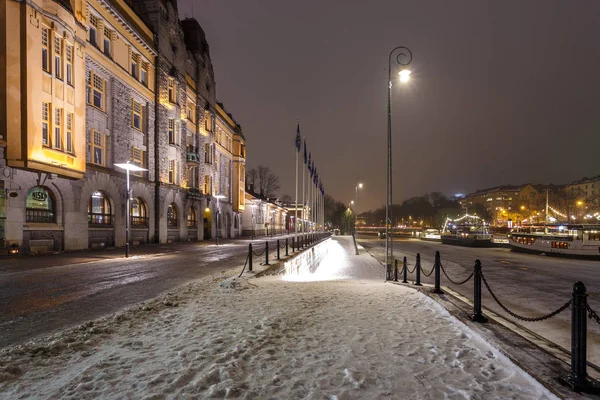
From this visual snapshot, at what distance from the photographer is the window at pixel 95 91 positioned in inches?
922

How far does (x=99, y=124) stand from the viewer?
24.3 metres

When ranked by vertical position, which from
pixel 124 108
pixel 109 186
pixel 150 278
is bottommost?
pixel 150 278

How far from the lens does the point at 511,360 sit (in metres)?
4.35

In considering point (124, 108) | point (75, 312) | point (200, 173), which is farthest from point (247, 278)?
point (200, 173)

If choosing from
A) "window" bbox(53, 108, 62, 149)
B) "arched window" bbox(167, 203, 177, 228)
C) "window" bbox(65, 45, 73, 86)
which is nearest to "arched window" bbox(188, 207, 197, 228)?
"arched window" bbox(167, 203, 177, 228)

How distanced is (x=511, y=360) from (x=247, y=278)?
325 inches

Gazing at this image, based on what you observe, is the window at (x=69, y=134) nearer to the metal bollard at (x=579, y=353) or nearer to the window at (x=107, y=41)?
the window at (x=107, y=41)

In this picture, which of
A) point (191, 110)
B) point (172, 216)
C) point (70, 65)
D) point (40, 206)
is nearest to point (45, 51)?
point (70, 65)

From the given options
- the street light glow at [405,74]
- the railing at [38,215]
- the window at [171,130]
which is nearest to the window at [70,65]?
the railing at [38,215]

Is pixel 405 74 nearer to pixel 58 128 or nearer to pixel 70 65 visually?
pixel 58 128

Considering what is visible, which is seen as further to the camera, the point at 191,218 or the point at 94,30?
the point at 191,218

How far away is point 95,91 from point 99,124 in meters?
2.23

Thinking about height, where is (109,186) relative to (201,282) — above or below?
above

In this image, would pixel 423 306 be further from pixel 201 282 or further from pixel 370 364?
pixel 201 282
